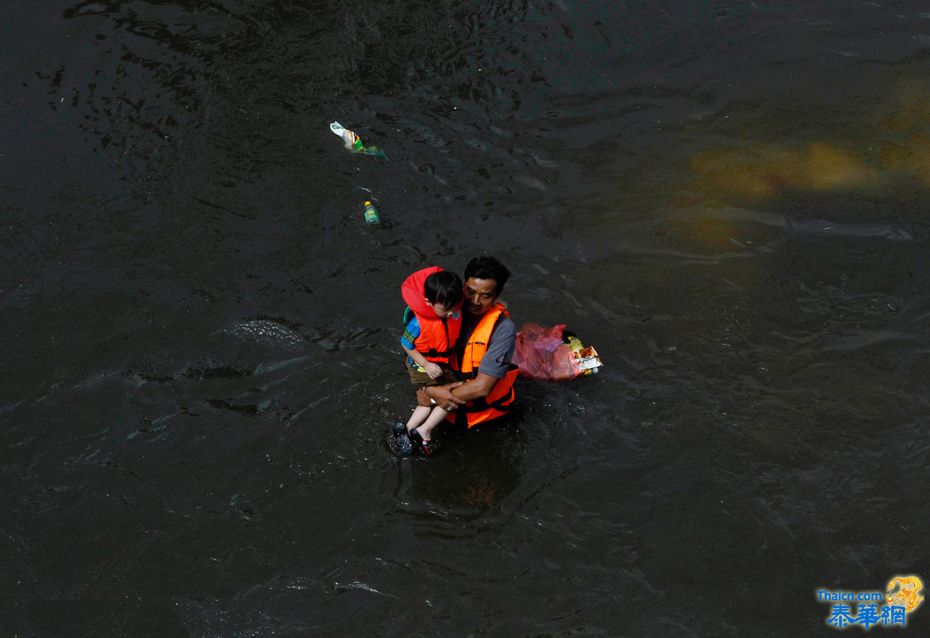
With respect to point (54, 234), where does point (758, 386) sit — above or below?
below

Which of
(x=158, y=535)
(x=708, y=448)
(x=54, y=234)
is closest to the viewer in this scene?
(x=158, y=535)

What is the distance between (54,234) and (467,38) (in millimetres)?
4620

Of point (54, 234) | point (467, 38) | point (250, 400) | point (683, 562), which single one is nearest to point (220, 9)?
point (467, 38)

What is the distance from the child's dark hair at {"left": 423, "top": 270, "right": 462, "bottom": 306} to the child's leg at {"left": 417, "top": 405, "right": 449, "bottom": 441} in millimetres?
1116

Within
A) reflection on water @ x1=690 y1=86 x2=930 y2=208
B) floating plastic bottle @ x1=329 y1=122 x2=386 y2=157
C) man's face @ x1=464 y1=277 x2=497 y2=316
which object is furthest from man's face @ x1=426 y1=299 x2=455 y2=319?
reflection on water @ x1=690 y1=86 x2=930 y2=208

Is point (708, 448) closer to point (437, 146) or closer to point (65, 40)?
point (437, 146)

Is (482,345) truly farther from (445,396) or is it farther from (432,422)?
(432,422)

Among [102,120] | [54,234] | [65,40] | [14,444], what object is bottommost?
[14,444]

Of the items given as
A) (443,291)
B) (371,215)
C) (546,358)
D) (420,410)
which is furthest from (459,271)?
(443,291)

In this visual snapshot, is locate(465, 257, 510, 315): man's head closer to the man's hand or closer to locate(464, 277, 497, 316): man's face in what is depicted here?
locate(464, 277, 497, 316): man's face

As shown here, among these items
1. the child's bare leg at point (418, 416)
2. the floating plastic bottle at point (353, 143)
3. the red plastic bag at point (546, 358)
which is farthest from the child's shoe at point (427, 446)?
the floating plastic bottle at point (353, 143)

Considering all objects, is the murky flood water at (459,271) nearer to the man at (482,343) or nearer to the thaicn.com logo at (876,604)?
the thaicn.com logo at (876,604)

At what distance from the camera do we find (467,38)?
943 centimetres

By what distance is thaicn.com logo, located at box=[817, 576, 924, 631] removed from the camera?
5.36 meters
